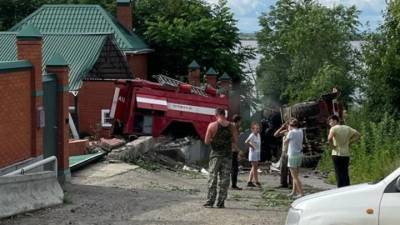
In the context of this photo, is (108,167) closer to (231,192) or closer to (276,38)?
(231,192)

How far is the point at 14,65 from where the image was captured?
582 inches

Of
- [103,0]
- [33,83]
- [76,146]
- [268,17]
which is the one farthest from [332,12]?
[33,83]

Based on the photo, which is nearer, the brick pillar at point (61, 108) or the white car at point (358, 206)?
the white car at point (358, 206)

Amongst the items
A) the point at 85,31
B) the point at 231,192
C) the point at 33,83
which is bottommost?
the point at 231,192

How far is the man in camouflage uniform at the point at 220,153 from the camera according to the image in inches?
531

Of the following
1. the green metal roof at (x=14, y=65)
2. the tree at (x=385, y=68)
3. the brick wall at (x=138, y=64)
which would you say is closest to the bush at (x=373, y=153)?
the tree at (x=385, y=68)

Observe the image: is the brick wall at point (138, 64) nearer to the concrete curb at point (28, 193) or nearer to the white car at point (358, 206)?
the concrete curb at point (28, 193)

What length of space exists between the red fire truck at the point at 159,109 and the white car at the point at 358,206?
18.3 metres

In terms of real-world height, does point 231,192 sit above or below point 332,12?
below

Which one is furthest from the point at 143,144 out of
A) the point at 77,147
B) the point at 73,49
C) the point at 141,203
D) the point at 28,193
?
the point at 73,49

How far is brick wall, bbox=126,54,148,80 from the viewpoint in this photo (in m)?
39.3

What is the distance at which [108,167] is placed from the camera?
65.9 ft

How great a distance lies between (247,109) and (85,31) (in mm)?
9046

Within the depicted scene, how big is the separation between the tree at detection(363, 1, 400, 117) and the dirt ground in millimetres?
10469
